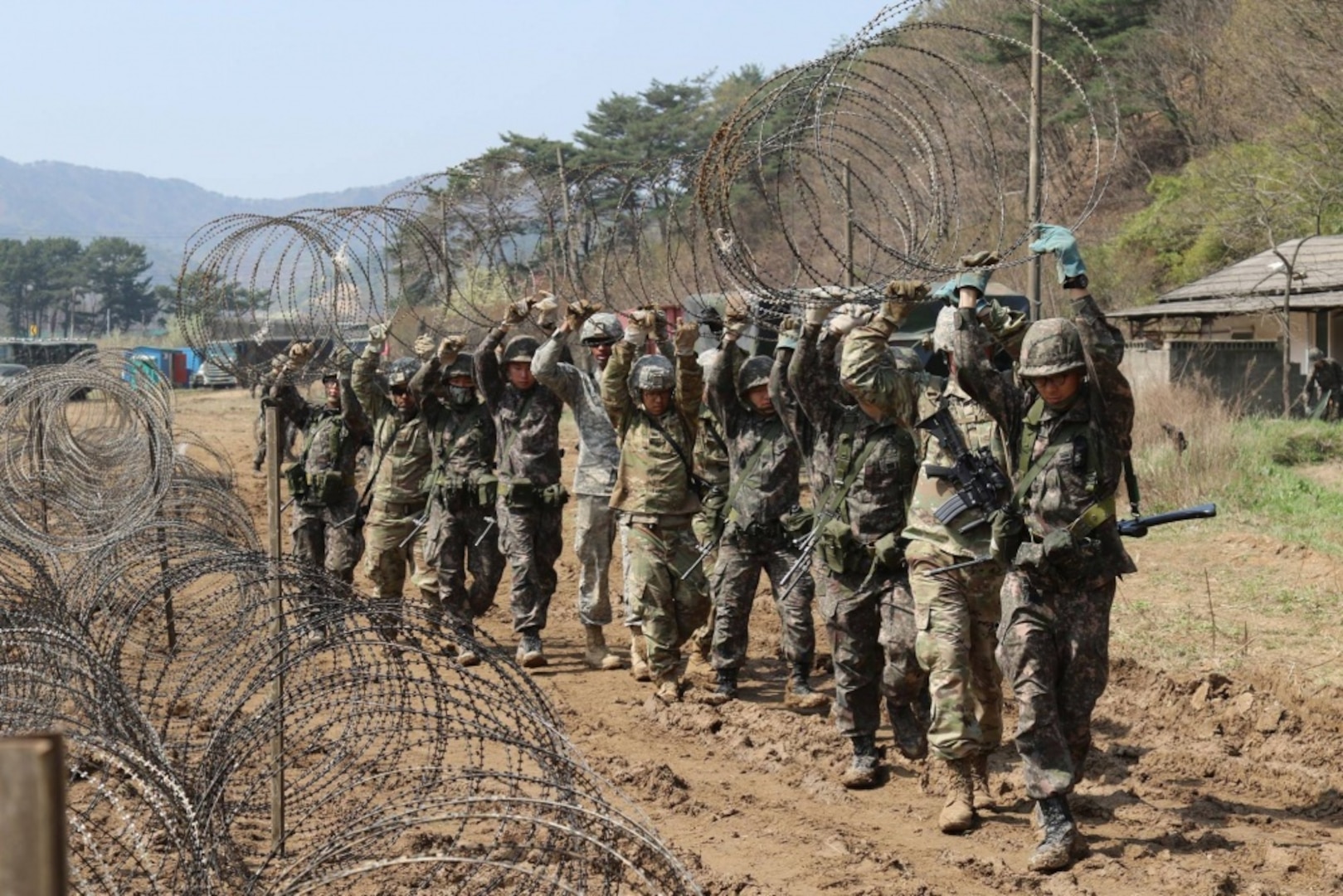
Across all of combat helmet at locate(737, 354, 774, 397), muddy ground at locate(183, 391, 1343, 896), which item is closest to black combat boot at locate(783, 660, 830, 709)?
muddy ground at locate(183, 391, 1343, 896)

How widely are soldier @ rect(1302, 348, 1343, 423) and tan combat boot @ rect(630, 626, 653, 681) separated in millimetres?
14481

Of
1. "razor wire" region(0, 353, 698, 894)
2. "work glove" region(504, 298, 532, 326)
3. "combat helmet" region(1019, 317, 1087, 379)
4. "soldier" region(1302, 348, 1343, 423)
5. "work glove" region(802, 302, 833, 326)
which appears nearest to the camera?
"razor wire" region(0, 353, 698, 894)

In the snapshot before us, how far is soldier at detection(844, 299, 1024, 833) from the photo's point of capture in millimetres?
6762

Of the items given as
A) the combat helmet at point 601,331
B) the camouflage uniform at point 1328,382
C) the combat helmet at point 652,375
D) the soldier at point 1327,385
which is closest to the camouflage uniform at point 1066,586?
the combat helmet at point 652,375

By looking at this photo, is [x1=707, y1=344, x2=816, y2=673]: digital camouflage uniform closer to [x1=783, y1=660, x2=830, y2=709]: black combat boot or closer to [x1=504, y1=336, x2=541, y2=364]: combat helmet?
[x1=783, y1=660, x2=830, y2=709]: black combat boot

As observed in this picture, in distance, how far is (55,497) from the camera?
12758mm

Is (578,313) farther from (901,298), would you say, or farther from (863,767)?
(863,767)

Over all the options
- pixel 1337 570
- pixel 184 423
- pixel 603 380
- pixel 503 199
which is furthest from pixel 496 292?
pixel 184 423

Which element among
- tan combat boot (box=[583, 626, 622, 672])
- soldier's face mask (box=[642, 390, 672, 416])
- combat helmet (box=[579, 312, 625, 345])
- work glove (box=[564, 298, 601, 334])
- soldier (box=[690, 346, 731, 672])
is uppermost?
work glove (box=[564, 298, 601, 334])

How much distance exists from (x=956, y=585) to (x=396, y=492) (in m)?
5.65

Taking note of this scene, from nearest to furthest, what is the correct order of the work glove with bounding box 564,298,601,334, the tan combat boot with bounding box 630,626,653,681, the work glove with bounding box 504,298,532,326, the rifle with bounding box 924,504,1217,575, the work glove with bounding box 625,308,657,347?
the rifle with bounding box 924,504,1217,575 → the work glove with bounding box 625,308,657,347 → the work glove with bounding box 564,298,601,334 → the work glove with bounding box 504,298,532,326 → the tan combat boot with bounding box 630,626,653,681

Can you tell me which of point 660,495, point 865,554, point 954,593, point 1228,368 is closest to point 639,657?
point 660,495

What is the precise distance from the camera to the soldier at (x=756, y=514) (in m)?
8.98

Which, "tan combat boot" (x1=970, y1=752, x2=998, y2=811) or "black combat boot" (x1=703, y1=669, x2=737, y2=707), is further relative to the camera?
"black combat boot" (x1=703, y1=669, x2=737, y2=707)
